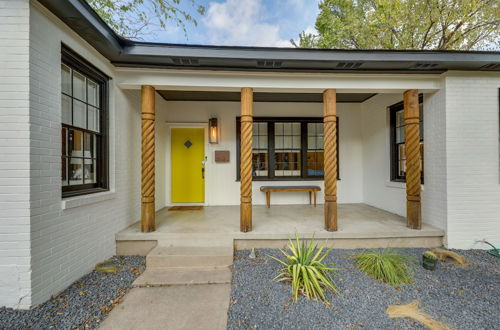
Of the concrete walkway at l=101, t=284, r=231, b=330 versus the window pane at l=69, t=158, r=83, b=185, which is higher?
the window pane at l=69, t=158, r=83, b=185

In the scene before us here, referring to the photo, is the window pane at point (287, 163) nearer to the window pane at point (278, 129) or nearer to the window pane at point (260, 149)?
the window pane at point (260, 149)

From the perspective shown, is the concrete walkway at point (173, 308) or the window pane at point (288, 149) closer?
the concrete walkway at point (173, 308)

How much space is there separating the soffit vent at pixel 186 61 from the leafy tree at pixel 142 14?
155 cm

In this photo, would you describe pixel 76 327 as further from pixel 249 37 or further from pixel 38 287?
pixel 249 37

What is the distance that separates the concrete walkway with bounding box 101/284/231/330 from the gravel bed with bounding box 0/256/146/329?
0.50 feet

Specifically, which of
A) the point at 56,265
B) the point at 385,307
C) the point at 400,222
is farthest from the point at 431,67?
the point at 56,265

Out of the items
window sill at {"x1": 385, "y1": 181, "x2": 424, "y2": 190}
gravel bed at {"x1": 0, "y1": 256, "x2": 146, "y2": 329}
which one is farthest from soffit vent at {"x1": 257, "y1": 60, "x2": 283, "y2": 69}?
window sill at {"x1": 385, "y1": 181, "x2": 424, "y2": 190}

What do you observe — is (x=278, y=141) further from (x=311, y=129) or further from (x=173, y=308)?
(x=173, y=308)

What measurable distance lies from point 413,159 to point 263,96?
327 centimetres

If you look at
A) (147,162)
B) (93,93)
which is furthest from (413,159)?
(93,93)

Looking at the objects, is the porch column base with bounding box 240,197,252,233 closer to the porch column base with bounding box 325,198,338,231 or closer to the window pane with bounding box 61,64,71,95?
the porch column base with bounding box 325,198,338,231

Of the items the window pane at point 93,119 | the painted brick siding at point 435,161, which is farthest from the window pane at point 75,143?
the painted brick siding at point 435,161

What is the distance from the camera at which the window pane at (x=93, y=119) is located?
2.73m

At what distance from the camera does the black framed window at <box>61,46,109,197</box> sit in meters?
2.35
